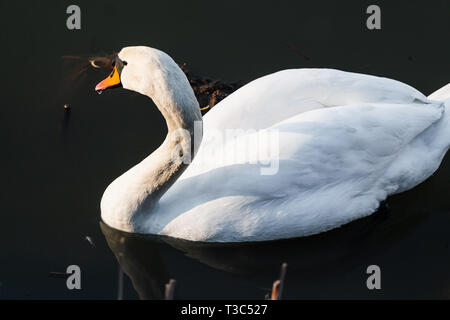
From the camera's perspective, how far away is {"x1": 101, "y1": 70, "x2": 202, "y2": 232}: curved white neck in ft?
20.1

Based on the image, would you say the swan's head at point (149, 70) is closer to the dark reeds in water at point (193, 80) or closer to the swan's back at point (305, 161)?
the swan's back at point (305, 161)

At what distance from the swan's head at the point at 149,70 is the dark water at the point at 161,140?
63.1 inches

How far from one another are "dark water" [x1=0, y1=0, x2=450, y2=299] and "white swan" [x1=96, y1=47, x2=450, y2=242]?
0.29 metres

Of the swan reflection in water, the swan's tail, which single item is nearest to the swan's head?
the swan reflection in water

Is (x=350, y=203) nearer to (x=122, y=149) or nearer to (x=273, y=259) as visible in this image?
(x=273, y=259)

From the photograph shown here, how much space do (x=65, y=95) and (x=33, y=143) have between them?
2.57ft

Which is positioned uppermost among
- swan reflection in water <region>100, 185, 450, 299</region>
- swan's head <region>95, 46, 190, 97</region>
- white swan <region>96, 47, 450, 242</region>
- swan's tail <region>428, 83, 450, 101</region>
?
swan's head <region>95, 46, 190, 97</region>

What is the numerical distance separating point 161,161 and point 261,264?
51.4 inches

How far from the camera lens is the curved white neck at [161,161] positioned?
612 centimetres

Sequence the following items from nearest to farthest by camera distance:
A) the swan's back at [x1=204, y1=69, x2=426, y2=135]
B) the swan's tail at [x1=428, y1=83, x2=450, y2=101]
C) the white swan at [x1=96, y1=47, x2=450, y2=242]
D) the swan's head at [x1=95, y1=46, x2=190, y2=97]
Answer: the swan's head at [x1=95, y1=46, x2=190, y2=97], the white swan at [x1=96, y1=47, x2=450, y2=242], the swan's back at [x1=204, y1=69, x2=426, y2=135], the swan's tail at [x1=428, y1=83, x2=450, y2=101]

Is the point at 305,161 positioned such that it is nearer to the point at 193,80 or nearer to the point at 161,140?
the point at 161,140

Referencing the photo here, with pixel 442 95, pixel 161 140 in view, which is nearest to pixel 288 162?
pixel 161 140

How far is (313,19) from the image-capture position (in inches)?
380

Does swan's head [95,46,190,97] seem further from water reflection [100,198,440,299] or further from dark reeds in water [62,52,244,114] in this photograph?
dark reeds in water [62,52,244,114]
